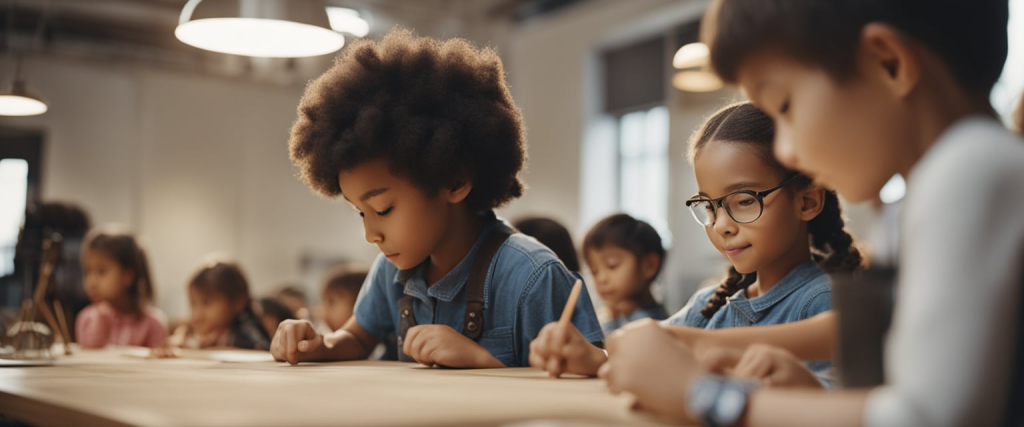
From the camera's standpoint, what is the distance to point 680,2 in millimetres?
6785

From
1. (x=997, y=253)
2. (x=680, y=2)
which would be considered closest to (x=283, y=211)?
(x=680, y=2)

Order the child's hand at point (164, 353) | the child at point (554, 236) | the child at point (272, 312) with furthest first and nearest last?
the child at point (272, 312) → the child at point (554, 236) → the child's hand at point (164, 353)

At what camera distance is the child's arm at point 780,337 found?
3.30ft

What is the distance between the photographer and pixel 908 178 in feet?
2.65

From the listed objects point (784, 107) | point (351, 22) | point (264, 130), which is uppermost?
point (264, 130)

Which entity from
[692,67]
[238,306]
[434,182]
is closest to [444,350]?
[434,182]

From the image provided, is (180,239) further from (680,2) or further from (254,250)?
(680,2)

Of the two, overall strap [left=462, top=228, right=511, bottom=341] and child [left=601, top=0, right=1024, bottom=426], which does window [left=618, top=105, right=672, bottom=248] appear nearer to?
overall strap [left=462, top=228, right=511, bottom=341]

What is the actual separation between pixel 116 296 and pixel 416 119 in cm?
246

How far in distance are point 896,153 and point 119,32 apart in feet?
27.0

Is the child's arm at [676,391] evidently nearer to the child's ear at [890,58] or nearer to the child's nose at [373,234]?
the child's ear at [890,58]

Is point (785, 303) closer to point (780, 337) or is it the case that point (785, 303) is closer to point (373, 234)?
point (780, 337)

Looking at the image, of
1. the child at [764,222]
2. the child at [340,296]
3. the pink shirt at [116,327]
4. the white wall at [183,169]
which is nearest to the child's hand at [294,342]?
the child at [764,222]

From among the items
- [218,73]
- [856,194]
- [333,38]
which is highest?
[218,73]
